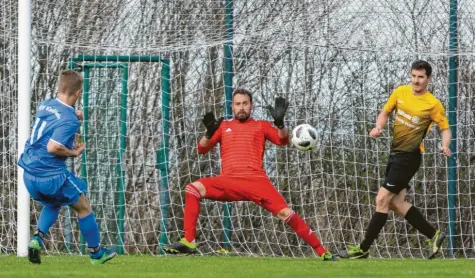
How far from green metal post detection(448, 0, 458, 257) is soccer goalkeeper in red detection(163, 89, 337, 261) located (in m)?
2.30

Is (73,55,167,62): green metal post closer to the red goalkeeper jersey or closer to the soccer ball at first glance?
the red goalkeeper jersey

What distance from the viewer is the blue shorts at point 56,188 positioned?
812cm

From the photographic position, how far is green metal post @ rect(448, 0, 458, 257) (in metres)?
11.1

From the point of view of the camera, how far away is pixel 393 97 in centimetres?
945

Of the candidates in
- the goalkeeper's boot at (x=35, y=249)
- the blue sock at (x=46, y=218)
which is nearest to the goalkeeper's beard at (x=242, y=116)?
the blue sock at (x=46, y=218)

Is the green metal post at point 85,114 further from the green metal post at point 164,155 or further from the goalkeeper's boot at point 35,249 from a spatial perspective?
the goalkeeper's boot at point 35,249

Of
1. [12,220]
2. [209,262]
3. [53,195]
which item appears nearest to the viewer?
[53,195]

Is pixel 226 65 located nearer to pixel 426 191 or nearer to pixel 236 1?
pixel 236 1

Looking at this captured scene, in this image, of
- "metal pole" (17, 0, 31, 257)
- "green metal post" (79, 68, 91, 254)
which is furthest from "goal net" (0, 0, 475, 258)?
"metal pole" (17, 0, 31, 257)

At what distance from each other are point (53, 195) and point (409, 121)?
290cm

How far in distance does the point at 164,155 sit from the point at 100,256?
3.02m

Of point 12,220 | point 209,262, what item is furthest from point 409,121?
point 12,220

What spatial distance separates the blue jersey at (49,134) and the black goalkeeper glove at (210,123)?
4.72 feet

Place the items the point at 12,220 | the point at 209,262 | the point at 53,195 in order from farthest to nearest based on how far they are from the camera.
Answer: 1. the point at 12,220
2. the point at 209,262
3. the point at 53,195
